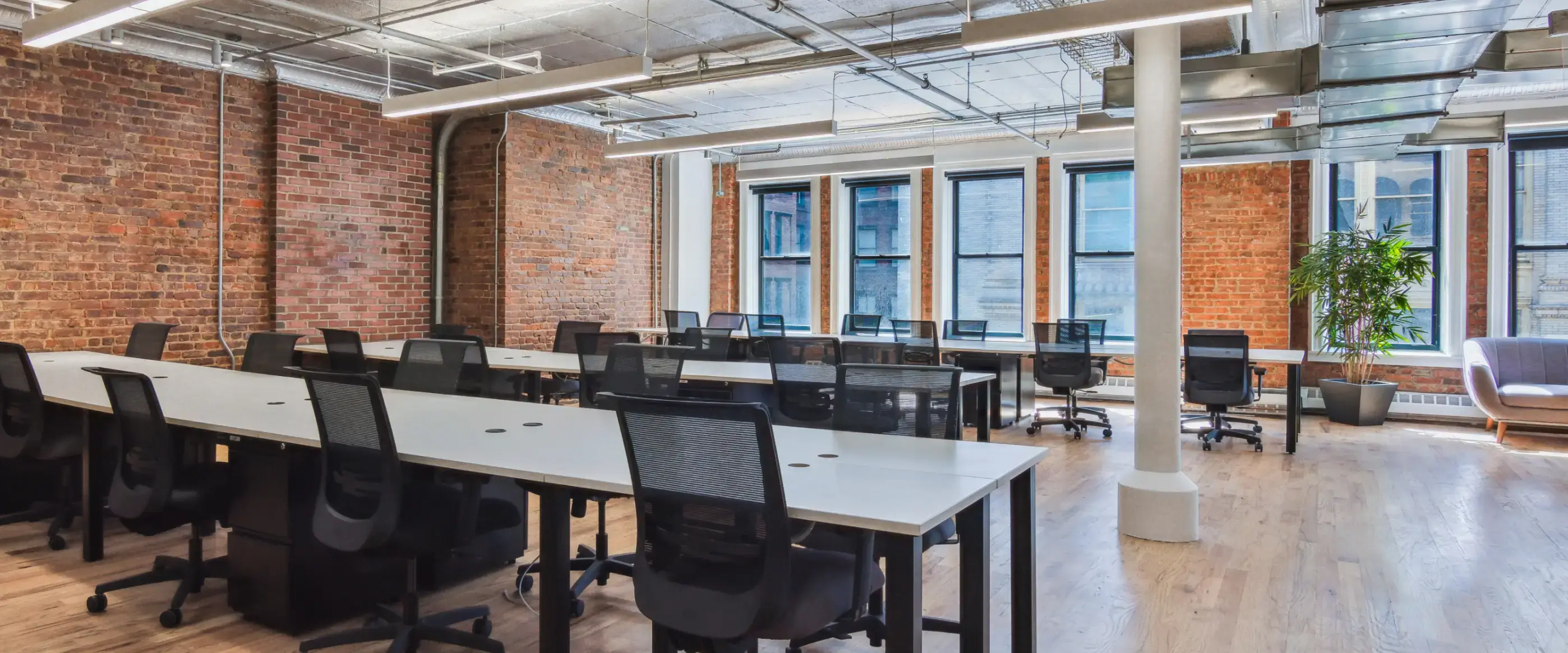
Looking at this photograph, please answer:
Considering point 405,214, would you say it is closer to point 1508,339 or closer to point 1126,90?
point 1126,90

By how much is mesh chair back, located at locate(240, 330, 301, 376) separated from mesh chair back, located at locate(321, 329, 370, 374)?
390 millimetres

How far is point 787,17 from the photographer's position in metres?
6.31

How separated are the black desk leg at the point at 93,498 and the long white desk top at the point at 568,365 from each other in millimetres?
1249

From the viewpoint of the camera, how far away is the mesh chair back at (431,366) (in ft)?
14.4

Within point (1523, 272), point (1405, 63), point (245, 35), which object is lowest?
point (1523, 272)

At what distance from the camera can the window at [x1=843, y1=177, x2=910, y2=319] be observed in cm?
1086

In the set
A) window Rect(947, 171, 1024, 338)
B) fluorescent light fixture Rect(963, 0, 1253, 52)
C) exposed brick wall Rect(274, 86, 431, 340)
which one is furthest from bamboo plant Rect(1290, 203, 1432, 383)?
exposed brick wall Rect(274, 86, 431, 340)

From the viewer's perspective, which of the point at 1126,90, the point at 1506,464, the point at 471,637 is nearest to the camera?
the point at 471,637

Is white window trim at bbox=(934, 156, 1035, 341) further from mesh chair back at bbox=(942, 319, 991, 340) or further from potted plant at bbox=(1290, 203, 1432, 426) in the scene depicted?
potted plant at bbox=(1290, 203, 1432, 426)

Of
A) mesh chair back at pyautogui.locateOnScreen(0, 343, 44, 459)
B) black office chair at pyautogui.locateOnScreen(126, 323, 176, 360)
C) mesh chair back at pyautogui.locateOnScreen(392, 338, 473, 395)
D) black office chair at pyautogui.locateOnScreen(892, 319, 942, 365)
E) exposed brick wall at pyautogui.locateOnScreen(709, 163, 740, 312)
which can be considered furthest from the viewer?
exposed brick wall at pyautogui.locateOnScreen(709, 163, 740, 312)

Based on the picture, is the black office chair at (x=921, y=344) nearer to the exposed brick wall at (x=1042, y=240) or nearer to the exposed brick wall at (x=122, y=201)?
the exposed brick wall at (x=1042, y=240)

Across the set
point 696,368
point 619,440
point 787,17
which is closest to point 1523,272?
point 787,17

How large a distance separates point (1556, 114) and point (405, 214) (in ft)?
29.8

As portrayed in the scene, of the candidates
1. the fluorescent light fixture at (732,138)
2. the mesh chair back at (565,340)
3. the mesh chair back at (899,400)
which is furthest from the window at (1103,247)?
the mesh chair back at (899,400)
